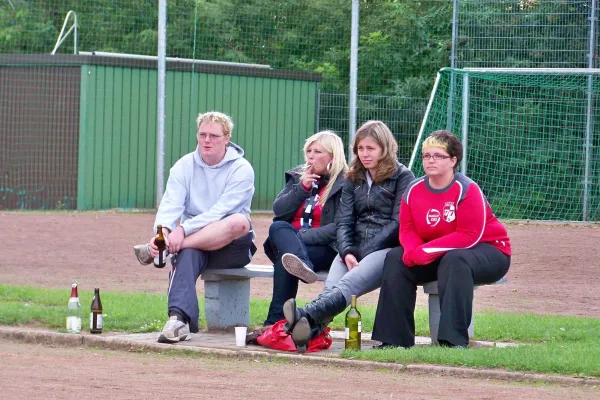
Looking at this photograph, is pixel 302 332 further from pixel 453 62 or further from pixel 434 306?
pixel 453 62

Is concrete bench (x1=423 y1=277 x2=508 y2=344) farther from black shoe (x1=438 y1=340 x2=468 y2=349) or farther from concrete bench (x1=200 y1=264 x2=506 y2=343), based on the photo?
concrete bench (x1=200 y1=264 x2=506 y2=343)

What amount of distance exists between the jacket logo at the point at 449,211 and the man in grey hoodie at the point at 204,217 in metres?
1.43

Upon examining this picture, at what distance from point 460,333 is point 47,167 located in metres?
14.3

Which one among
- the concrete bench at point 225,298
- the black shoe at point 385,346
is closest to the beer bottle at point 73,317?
the concrete bench at point 225,298

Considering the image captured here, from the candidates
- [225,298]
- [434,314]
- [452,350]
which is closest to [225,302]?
[225,298]

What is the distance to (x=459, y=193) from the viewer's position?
6.94 metres

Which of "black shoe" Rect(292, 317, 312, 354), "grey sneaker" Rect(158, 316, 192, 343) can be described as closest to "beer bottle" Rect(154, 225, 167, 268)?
"grey sneaker" Rect(158, 316, 192, 343)

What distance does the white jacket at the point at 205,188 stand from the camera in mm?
7727

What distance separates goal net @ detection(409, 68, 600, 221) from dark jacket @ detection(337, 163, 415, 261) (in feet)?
35.6

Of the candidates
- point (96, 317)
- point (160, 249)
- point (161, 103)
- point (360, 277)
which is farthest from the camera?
point (161, 103)

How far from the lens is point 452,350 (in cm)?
648

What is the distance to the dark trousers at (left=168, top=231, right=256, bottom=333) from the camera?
7309 mm

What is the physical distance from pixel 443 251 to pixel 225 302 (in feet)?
5.95

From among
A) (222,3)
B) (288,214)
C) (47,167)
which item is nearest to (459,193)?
(288,214)
